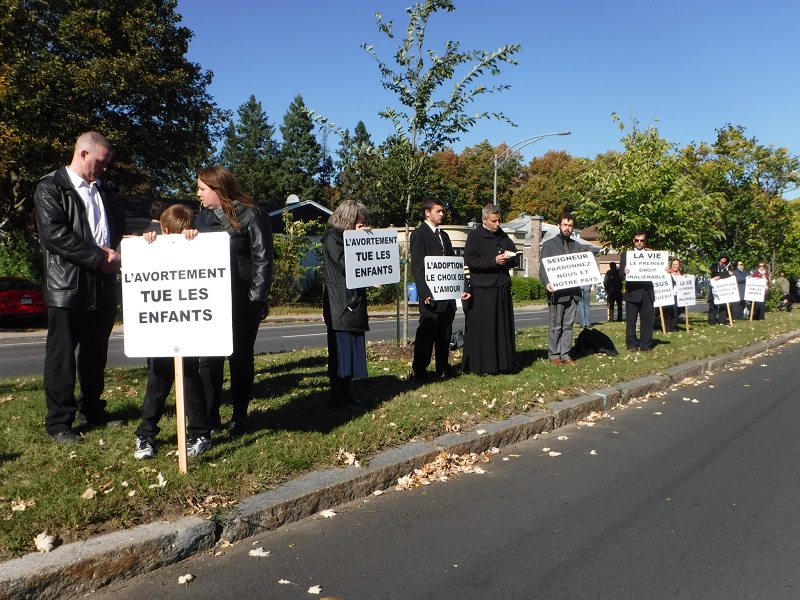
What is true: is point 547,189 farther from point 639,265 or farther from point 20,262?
point 639,265

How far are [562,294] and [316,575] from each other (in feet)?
22.3

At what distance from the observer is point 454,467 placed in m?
5.31

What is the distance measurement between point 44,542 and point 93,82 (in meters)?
21.2

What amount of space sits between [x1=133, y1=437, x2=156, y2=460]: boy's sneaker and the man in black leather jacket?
546 mm

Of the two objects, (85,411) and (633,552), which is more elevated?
(85,411)

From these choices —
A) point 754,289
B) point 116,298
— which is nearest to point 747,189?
point 754,289

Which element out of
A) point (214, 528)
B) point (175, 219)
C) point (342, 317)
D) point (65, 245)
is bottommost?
point (214, 528)

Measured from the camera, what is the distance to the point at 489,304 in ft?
27.0

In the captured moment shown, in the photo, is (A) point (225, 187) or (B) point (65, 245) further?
(A) point (225, 187)

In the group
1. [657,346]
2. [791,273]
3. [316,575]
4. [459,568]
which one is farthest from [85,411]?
[791,273]

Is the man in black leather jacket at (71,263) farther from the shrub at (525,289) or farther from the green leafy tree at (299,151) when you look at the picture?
the green leafy tree at (299,151)

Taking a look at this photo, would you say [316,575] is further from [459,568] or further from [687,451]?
[687,451]

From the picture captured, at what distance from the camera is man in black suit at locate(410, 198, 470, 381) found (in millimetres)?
7816

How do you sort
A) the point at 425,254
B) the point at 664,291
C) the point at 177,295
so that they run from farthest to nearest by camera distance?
the point at 664,291
the point at 425,254
the point at 177,295
